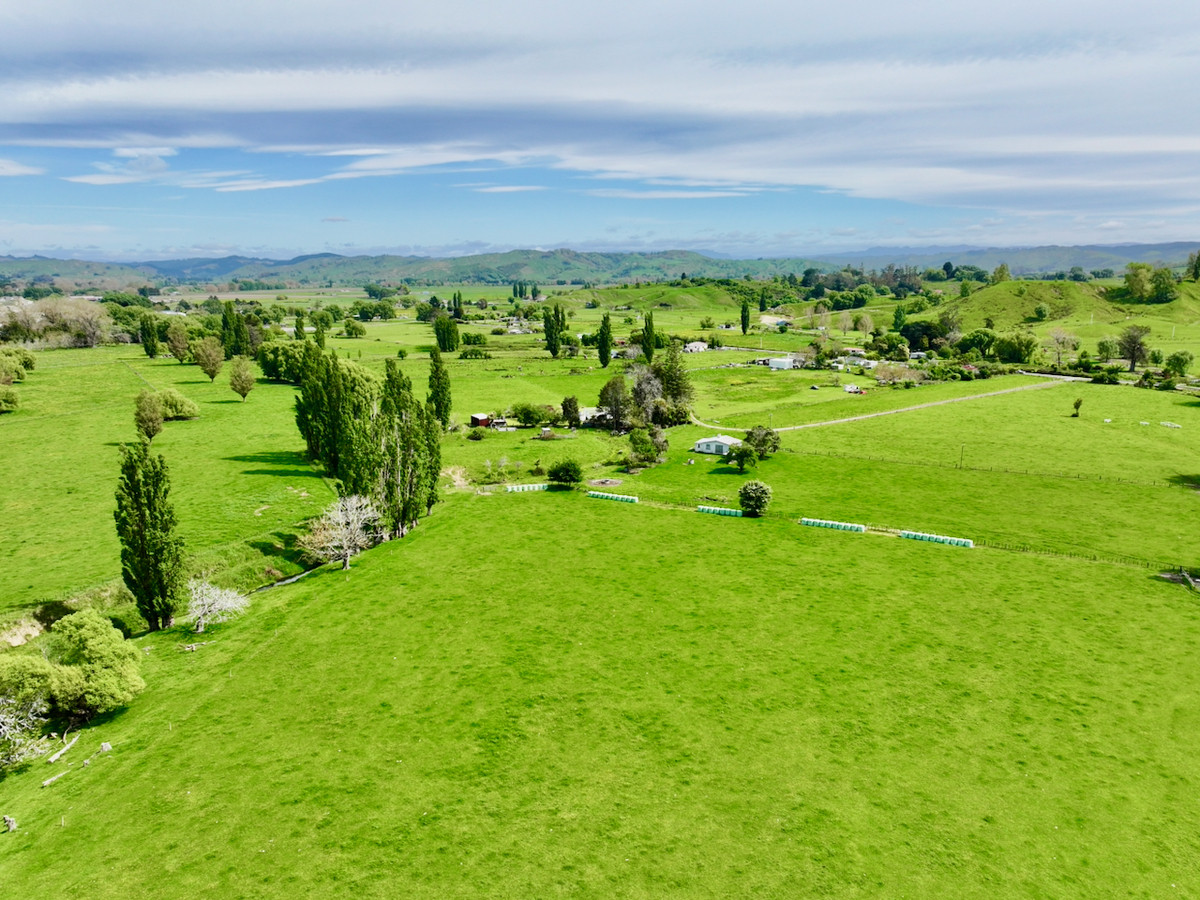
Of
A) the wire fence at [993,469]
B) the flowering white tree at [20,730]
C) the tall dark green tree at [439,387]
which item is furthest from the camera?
the tall dark green tree at [439,387]

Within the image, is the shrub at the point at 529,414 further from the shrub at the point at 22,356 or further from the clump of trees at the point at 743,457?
the shrub at the point at 22,356

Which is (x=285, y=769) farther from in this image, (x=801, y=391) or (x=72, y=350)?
(x=72, y=350)

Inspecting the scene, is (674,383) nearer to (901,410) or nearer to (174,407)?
(901,410)

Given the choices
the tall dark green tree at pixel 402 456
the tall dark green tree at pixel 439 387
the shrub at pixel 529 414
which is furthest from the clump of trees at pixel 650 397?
the tall dark green tree at pixel 402 456

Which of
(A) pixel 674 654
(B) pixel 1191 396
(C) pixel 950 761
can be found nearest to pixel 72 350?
(A) pixel 674 654

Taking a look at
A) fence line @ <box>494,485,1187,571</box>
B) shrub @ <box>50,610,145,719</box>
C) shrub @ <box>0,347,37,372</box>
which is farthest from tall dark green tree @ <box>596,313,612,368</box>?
shrub @ <box>50,610,145,719</box>

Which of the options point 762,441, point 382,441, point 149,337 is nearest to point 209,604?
point 382,441
